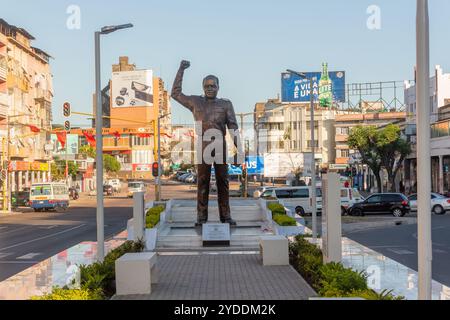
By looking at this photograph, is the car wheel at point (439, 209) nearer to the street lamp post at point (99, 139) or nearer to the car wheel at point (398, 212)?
the car wheel at point (398, 212)

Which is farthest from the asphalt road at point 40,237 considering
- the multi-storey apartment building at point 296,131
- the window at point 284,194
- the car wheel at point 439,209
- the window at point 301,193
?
the multi-storey apartment building at point 296,131

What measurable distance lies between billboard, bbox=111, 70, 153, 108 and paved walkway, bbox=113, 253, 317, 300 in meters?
113

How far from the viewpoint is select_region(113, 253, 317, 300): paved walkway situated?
12805mm

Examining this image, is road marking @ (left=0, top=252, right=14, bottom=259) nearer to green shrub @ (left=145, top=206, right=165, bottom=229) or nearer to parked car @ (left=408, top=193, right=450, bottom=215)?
green shrub @ (left=145, top=206, right=165, bottom=229)

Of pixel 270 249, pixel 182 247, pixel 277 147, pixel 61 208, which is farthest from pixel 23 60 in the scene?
pixel 270 249

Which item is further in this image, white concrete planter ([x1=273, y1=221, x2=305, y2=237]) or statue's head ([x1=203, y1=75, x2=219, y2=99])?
white concrete planter ([x1=273, y1=221, x2=305, y2=237])

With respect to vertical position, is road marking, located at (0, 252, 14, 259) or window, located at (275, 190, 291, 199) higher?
window, located at (275, 190, 291, 199)

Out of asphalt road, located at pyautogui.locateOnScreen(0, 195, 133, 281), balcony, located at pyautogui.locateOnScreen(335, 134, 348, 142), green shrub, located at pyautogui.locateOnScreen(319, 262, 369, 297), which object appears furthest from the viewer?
balcony, located at pyautogui.locateOnScreen(335, 134, 348, 142)

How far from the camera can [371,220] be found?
36000 mm

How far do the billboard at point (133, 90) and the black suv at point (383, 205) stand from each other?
92.9 metres

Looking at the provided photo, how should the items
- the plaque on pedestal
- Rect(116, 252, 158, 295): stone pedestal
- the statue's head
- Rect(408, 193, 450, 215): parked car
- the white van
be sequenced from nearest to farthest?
1. Rect(116, 252, 158, 295): stone pedestal
2. the plaque on pedestal
3. the statue's head
4. Rect(408, 193, 450, 215): parked car
5. the white van

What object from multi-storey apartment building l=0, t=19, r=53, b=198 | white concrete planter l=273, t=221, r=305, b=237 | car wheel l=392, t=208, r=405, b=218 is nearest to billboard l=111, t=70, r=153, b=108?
multi-storey apartment building l=0, t=19, r=53, b=198
